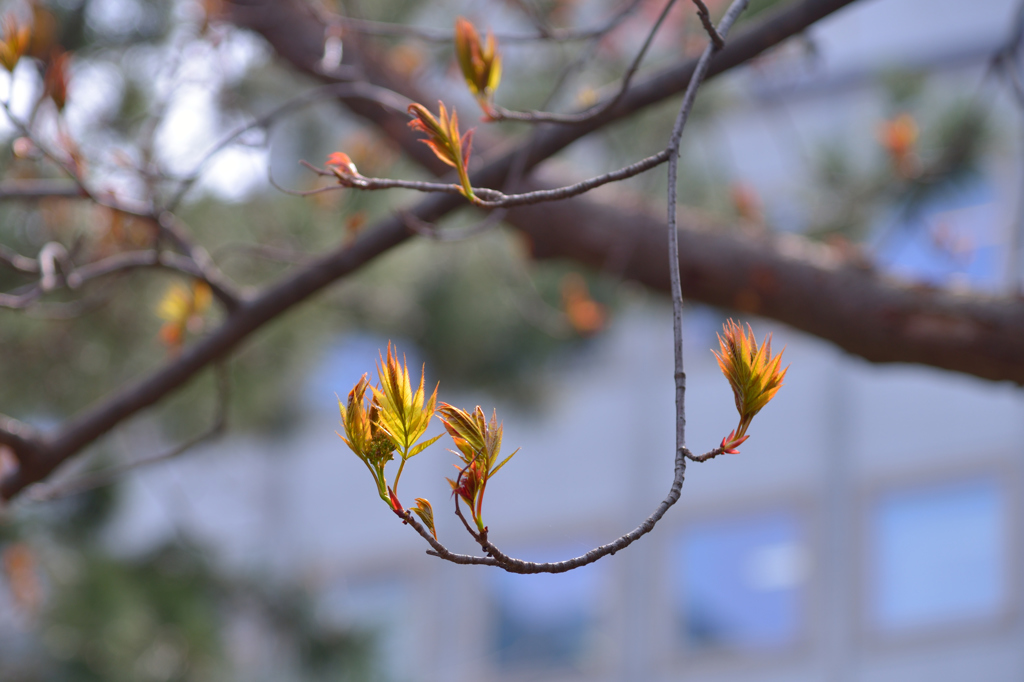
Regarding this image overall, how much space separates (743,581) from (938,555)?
0.53 meters

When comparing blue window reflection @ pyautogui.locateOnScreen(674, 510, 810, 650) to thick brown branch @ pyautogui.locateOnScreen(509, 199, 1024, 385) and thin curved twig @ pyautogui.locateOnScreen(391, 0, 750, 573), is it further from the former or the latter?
thin curved twig @ pyautogui.locateOnScreen(391, 0, 750, 573)

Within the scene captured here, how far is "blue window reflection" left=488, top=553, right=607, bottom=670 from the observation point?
306 cm

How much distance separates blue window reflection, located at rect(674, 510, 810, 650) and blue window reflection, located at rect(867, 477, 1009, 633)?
0.21 m

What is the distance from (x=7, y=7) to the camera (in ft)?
3.93

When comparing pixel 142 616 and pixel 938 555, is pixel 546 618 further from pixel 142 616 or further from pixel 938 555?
pixel 142 616

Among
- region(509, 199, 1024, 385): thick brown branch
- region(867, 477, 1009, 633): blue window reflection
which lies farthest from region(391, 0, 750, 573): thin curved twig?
region(867, 477, 1009, 633): blue window reflection

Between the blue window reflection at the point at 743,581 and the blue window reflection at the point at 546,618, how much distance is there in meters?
0.28

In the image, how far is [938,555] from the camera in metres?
2.58

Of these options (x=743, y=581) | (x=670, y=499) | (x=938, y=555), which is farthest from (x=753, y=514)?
(x=670, y=499)

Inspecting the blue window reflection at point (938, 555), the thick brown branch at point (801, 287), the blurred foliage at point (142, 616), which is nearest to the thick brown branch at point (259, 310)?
the thick brown branch at point (801, 287)

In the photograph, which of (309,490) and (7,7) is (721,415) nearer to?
(309,490)

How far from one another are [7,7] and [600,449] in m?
2.27

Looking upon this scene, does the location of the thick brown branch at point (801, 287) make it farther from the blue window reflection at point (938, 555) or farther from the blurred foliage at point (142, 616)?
the blue window reflection at point (938, 555)

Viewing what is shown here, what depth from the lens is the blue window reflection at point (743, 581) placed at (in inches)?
108
